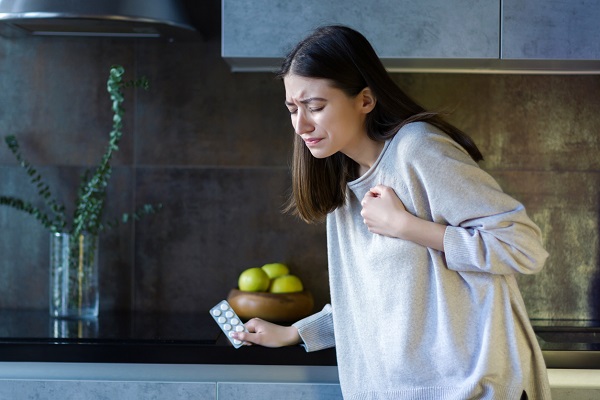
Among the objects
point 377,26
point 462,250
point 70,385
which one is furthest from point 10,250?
point 462,250

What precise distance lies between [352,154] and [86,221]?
2.89ft

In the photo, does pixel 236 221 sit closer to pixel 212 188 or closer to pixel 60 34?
pixel 212 188

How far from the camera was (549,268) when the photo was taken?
7.53ft

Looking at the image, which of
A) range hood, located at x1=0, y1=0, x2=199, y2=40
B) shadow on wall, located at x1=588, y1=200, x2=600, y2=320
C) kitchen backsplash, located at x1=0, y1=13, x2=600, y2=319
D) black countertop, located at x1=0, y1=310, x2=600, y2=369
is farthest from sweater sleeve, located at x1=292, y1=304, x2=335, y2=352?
shadow on wall, located at x1=588, y1=200, x2=600, y2=320

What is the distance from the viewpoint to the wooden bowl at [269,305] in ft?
6.70

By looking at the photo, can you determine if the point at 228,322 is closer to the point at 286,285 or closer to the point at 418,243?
the point at 286,285

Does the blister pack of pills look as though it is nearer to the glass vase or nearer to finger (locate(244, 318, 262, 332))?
finger (locate(244, 318, 262, 332))

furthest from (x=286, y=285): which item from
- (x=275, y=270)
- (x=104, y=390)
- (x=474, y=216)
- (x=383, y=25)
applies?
(x=474, y=216)

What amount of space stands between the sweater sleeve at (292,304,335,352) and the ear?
46cm

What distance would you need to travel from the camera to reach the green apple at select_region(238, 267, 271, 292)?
2094mm

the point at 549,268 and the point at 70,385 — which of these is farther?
the point at 549,268

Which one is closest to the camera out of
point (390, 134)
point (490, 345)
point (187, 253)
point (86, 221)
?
point (490, 345)

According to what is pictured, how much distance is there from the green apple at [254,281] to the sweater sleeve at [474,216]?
74 centimetres

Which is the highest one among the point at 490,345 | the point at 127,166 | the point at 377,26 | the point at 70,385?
the point at 377,26
